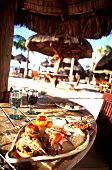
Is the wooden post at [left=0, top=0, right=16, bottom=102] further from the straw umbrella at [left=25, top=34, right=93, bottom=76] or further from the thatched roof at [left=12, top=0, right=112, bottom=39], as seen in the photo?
the straw umbrella at [left=25, top=34, right=93, bottom=76]

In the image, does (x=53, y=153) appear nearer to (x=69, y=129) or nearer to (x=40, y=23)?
(x=69, y=129)

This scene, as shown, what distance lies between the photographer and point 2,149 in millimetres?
797

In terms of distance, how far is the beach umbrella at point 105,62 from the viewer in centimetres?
1741

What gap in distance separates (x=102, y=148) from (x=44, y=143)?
1341 mm

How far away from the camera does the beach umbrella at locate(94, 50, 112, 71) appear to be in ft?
57.1

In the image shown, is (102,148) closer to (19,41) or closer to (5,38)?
(5,38)

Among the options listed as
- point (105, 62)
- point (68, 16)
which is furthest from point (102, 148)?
point (105, 62)

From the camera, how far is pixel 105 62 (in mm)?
17625

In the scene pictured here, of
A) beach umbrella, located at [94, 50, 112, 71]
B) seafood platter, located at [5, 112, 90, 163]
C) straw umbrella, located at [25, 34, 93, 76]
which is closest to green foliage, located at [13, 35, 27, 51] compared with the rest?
beach umbrella, located at [94, 50, 112, 71]

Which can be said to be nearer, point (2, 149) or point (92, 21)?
point (2, 149)

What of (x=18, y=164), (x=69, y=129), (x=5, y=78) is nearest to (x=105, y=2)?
(x=5, y=78)

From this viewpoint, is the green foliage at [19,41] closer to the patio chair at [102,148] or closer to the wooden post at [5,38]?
the wooden post at [5,38]

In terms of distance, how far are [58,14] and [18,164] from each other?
3028 mm

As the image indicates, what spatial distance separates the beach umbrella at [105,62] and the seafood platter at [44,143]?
17.3 m
